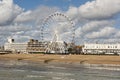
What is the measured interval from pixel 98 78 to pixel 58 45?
101 m

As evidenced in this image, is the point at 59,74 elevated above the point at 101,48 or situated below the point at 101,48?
below

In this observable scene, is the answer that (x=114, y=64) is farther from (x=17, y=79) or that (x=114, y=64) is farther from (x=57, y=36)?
(x=57, y=36)

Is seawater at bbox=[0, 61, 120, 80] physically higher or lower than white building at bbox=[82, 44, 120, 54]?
lower

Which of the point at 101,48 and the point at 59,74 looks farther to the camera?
the point at 101,48

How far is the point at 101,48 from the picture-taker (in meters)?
174

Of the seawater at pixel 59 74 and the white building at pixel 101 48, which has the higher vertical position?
the white building at pixel 101 48

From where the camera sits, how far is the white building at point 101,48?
6570 inches

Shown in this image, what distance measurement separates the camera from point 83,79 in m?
51.6

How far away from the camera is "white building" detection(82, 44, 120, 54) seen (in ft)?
547

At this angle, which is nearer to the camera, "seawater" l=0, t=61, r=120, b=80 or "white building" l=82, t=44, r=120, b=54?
"seawater" l=0, t=61, r=120, b=80

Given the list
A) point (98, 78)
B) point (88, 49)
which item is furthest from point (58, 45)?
point (98, 78)

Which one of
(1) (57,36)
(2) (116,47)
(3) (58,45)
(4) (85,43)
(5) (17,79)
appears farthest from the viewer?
(4) (85,43)

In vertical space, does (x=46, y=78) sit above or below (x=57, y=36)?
below

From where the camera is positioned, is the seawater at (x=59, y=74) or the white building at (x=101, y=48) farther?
the white building at (x=101, y=48)
